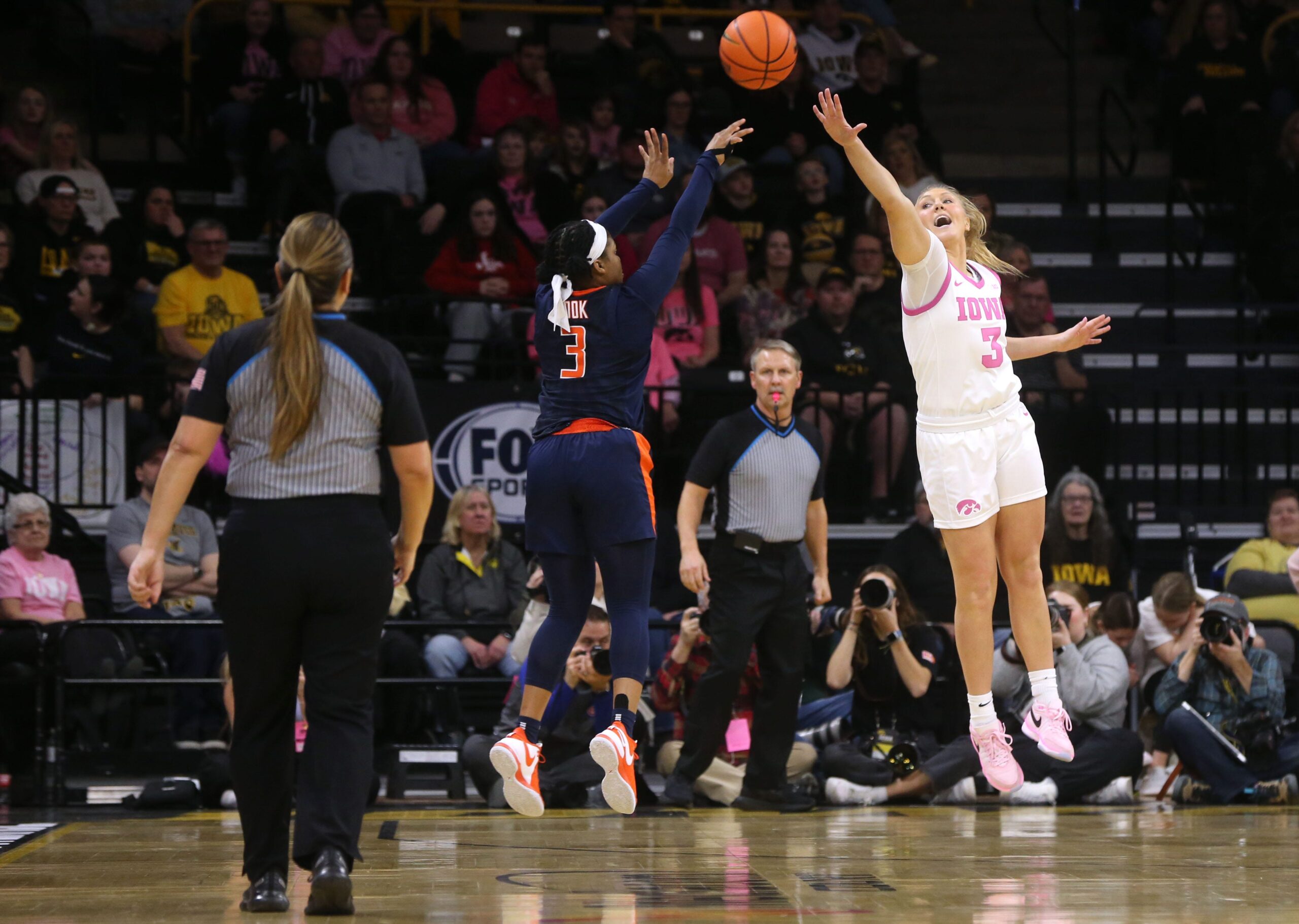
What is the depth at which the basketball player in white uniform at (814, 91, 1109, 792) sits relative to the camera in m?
6.16

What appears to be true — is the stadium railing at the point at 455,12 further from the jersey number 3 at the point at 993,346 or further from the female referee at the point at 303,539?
the female referee at the point at 303,539

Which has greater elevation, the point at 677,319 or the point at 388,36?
the point at 388,36

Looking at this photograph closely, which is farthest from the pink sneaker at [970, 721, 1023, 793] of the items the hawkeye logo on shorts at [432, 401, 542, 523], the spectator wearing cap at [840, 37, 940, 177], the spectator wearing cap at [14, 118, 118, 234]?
the spectator wearing cap at [840, 37, 940, 177]

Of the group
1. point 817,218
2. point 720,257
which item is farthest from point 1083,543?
point 817,218

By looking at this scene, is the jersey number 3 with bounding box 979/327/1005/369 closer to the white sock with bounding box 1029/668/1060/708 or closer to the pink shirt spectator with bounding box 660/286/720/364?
the white sock with bounding box 1029/668/1060/708

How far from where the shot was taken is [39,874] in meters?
5.71

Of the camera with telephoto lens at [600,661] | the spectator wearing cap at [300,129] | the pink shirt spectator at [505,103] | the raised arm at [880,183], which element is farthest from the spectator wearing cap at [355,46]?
the raised arm at [880,183]

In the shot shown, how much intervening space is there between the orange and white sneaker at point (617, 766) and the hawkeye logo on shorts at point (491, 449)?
5030mm

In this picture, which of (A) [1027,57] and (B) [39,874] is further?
(A) [1027,57]

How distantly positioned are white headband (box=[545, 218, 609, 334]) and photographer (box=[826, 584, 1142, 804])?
372cm

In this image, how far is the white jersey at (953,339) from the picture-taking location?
6141 millimetres

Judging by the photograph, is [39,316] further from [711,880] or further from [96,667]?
[711,880]

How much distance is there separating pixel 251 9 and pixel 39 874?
9.15 m

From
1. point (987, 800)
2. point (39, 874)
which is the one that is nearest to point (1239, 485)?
point (987, 800)
